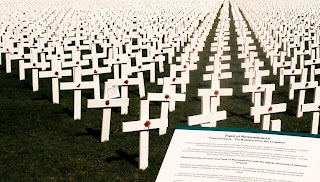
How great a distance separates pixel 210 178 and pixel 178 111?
224 inches

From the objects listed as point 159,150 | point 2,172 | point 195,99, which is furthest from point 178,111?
point 2,172

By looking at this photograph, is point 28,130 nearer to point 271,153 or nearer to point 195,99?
point 195,99

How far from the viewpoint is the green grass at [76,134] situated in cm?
568

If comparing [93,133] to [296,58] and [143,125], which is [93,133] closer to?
[143,125]

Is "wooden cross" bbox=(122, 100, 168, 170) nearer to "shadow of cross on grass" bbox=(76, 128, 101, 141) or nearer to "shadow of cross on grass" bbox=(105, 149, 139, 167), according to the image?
"shadow of cross on grass" bbox=(105, 149, 139, 167)

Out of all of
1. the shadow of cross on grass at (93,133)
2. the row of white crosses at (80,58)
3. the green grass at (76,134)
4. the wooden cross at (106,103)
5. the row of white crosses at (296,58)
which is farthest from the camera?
the row of white crosses at (80,58)

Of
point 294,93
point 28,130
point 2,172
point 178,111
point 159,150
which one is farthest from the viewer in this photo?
point 294,93

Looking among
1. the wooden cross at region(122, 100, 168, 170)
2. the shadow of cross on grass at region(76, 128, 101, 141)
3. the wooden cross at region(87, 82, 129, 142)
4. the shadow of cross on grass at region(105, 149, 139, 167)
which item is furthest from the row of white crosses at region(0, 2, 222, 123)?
the wooden cross at region(122, 100, 168, 170)

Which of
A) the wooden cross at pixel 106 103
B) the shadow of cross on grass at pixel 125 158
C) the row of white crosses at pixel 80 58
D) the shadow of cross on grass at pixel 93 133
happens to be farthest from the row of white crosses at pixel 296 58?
the shadow of cross on grass at pixel 93 133

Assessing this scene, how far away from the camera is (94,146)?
653cm

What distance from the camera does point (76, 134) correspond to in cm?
708

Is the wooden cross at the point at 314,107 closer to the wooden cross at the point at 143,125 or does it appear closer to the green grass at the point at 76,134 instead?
the green grass at the point at 76,134

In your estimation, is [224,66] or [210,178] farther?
[224,66]

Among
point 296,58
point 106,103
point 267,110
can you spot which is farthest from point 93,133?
point 296,58
